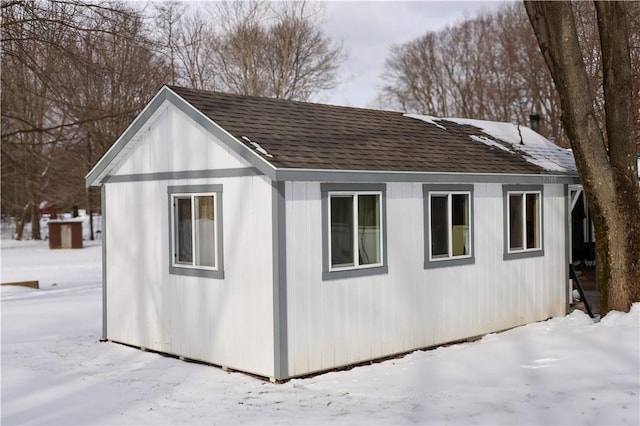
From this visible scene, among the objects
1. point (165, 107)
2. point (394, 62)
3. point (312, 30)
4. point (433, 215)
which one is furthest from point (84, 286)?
point (394, 62)

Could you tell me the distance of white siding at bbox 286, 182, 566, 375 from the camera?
854 cm

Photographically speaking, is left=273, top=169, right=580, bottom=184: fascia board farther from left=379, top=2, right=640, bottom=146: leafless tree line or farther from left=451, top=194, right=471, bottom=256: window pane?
left=379, top=2, right=640, bottom=146: leafless tree line

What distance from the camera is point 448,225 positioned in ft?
34.3

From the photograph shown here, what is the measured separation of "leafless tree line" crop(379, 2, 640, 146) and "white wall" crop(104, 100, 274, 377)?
2447 cm

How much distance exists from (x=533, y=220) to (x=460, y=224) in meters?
1.97

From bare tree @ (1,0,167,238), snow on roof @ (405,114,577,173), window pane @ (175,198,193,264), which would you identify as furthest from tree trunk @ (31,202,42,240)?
window pane @ (175,198,193,264)

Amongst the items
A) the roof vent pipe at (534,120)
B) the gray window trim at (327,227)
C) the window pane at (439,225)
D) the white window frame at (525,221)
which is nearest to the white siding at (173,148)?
the gray window trim at (327,227)

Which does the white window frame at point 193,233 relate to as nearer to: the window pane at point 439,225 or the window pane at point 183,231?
the window pane at point 183,231

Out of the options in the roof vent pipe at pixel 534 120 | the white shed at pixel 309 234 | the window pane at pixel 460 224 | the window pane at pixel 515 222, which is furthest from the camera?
the roof vent pipe at pixel 534 120

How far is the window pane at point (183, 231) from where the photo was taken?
965 centimetres

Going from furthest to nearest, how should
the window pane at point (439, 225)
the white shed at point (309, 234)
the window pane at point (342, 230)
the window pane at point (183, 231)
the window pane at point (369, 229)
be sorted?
the window pane at point (439, 225) → the window pane at point (183, 231) → the window pane at point (369, 229) → the window pane at point (342, 230) → the white shed at point (309, 234)

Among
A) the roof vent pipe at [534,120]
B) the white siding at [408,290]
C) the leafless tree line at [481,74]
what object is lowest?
the white siding at [408,290]

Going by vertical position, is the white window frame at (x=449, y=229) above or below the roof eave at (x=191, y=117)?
below

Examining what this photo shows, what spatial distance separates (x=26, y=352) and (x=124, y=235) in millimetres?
2238
